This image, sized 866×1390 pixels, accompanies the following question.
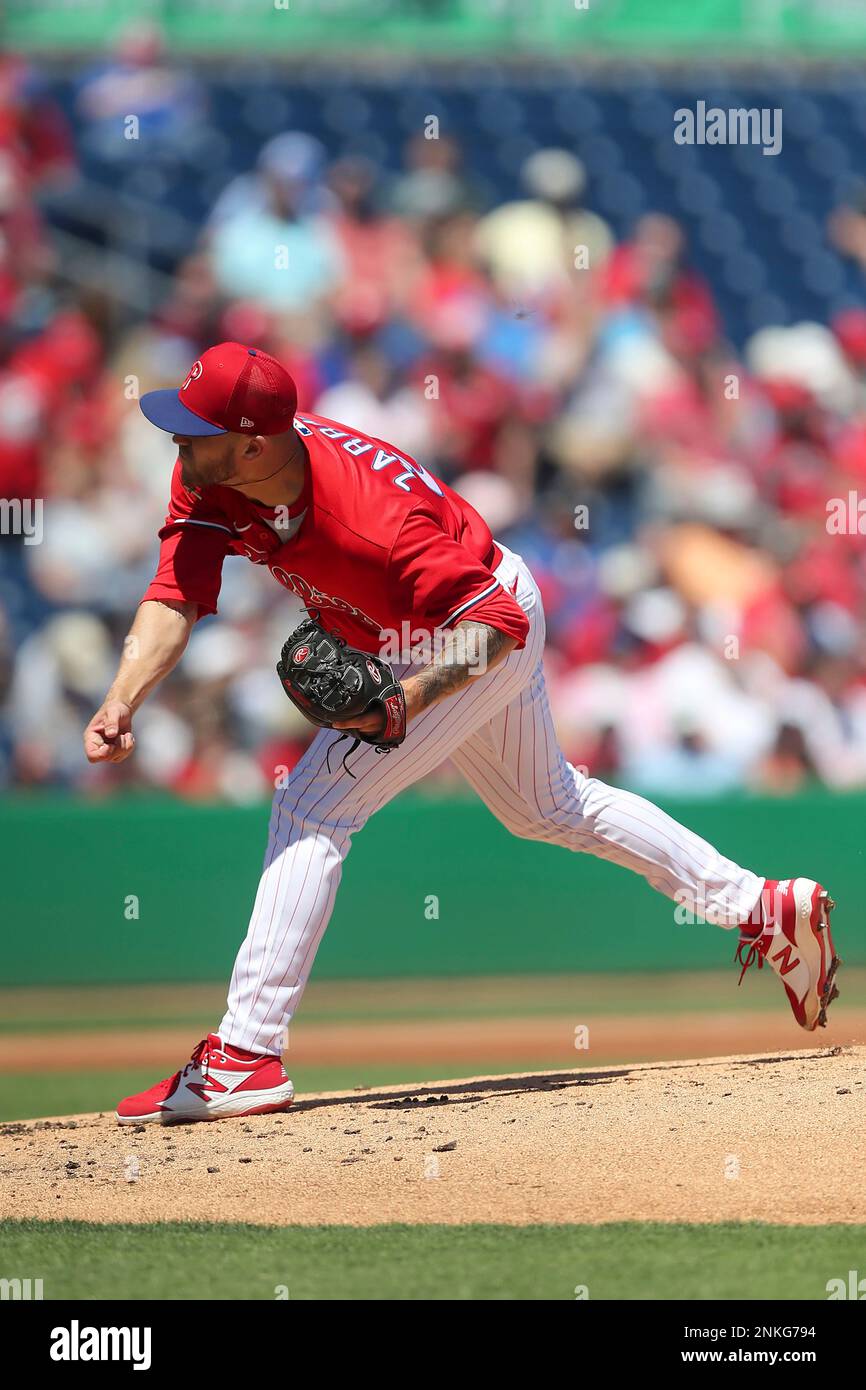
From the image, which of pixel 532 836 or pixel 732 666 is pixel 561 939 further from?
pixel 532 836

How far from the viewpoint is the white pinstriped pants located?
3.62 m

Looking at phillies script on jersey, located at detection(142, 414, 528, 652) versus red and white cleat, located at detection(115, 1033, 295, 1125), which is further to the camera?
red and white cleat, located at detection(115, 1033, 295, 1125)

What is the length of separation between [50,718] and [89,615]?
0.53m

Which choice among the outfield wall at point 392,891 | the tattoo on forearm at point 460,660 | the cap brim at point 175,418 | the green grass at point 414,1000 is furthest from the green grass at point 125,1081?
the cap brim at point 175,418

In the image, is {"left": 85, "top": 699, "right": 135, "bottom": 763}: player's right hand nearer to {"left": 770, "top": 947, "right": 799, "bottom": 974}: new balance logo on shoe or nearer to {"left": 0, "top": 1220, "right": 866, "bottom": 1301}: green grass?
{"left": 0, "top": 1220, "right": 866, "bottom": 1301}: green grass

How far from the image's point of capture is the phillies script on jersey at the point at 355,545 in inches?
131

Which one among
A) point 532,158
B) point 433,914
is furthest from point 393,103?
point 433,914

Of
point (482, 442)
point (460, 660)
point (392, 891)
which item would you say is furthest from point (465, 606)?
point (482, 442)

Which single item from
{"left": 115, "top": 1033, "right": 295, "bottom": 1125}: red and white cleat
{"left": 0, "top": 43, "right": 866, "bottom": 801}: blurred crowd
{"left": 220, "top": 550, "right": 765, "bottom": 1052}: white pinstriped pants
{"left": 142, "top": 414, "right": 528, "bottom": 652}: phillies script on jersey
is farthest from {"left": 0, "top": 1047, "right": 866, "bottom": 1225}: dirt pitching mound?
{"left": 0, "top": 43, "right": 866, "bottom": 801}: blurred crowd

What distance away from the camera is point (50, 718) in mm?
7531

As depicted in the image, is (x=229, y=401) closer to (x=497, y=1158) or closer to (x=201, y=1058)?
(x=201, y=1058)

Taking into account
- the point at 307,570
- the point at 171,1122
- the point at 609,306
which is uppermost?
the point at 609,306

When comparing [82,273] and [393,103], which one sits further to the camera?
[393,103]

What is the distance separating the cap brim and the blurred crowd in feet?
13.5
